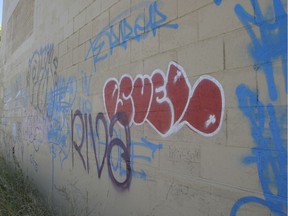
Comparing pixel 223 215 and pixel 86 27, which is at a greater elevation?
pixel 86 27

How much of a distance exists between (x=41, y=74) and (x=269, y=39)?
5.61 meters

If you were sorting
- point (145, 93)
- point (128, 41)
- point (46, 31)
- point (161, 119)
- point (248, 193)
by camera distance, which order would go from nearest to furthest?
point (248, 193)
point (161, 119)
point (145, 93)
point (128, 41)
point (46, 31)

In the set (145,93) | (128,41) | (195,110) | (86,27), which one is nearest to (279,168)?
(195,110)

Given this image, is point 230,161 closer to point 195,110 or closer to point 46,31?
point 195,110

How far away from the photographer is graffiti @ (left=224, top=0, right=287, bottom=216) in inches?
85.0

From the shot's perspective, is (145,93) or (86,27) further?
(86,27)

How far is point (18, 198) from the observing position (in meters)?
5.74

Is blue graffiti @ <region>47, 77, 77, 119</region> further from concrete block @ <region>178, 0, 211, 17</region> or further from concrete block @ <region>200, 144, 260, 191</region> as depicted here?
concrete block @ <region>200, 144, 260, 191</region>

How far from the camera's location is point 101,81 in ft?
14.6

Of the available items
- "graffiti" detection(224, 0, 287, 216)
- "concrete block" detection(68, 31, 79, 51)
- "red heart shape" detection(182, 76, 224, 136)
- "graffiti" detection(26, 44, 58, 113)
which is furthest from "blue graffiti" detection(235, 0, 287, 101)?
"graffiti" detection(26, 44, 58, 113)

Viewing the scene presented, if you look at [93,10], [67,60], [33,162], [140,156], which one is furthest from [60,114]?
[140,156]

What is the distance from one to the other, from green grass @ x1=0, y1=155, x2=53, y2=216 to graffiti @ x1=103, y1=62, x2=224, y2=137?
6.40ft

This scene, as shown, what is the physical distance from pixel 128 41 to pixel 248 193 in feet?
6.72

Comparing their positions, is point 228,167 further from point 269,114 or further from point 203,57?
point 203,57
